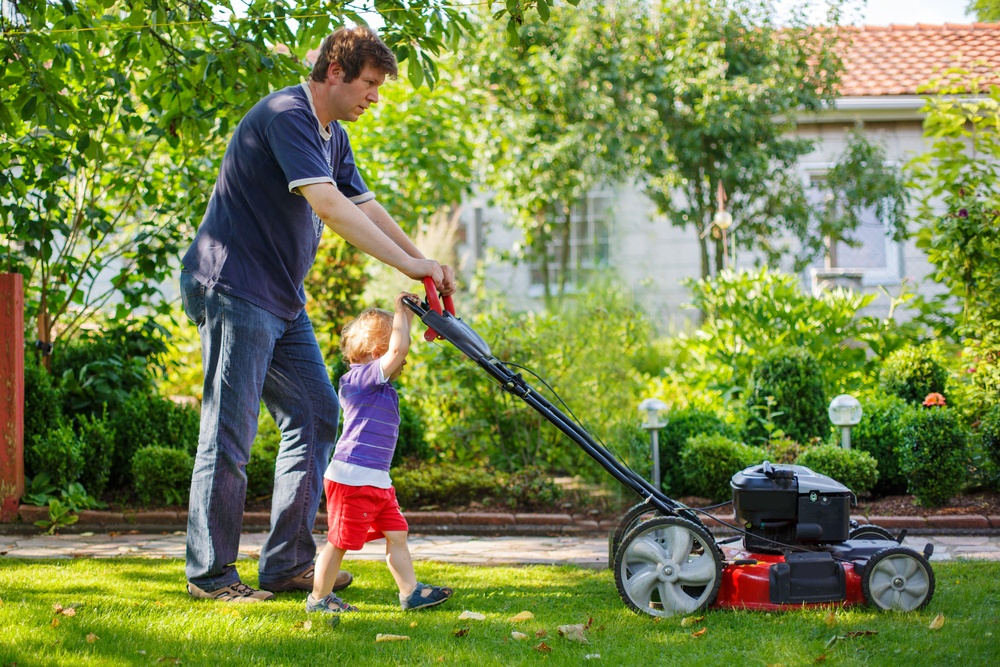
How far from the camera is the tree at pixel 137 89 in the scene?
14.4ft

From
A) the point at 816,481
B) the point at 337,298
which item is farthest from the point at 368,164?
the point at 816,481

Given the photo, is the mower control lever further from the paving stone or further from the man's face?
the paving stone

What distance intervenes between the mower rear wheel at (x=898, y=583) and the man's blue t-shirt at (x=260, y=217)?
223cm

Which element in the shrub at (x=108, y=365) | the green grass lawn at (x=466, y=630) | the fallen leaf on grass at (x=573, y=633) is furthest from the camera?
the shrub at (x=108, y=365)

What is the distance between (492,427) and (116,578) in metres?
2.70

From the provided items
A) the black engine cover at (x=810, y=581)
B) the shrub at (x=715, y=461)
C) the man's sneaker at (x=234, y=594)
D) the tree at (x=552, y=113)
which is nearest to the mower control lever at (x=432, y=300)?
the man's sneaker at (x=234, y=594)

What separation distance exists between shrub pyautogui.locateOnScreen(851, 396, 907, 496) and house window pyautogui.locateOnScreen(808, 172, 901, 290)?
6573mm

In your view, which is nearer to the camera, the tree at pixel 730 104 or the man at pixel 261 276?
the man at pixel 261 276

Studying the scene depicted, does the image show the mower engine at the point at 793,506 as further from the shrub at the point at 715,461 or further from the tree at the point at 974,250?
the tree at the point at 974,250

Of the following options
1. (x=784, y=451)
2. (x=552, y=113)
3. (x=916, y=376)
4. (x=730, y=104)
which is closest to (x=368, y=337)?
(x=784, y=451)

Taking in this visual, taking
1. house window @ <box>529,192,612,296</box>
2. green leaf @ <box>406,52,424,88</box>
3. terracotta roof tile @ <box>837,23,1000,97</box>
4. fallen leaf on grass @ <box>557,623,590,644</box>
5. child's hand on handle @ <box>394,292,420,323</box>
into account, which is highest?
terracotta roof tile @ <box>837,23,1000,97</box>

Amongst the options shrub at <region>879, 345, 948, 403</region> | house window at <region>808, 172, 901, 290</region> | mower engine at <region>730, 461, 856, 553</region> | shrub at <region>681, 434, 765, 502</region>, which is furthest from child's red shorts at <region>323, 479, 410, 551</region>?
house window at <region>808, 172, 901, 290</region>

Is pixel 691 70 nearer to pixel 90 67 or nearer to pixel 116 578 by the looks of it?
pixel 90 67

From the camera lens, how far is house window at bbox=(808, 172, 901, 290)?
1215cm
